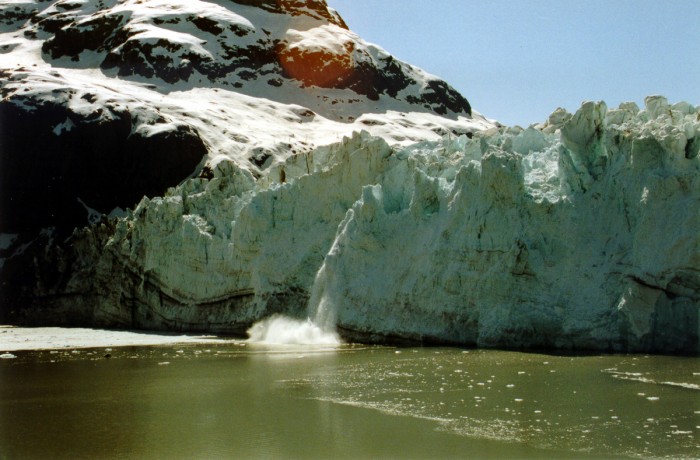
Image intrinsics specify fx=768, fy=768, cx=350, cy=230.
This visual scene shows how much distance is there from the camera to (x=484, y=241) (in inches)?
667

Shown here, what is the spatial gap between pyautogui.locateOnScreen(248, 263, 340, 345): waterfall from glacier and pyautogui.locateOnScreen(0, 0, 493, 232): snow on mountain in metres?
27.0

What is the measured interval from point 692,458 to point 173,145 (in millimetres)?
47781

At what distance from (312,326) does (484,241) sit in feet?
18.7

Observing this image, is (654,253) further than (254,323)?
No

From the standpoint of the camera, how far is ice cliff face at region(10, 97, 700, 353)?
1475 cm

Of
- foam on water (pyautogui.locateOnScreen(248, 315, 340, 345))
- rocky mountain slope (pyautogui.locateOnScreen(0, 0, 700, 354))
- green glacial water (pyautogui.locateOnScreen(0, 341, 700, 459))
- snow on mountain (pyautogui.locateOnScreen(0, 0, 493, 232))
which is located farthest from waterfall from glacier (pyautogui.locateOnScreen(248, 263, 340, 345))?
snow on mountain (pyautogui.locateOnScreen(0, 0, 493, 232))

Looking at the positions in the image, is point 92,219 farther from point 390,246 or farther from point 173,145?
point 390,246

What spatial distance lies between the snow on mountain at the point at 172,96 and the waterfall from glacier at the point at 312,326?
27.0 meters

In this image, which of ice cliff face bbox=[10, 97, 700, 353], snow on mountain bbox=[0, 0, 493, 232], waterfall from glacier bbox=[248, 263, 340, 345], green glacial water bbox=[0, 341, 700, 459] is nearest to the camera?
green glacial water bbox=[0, 341, 700, 459]

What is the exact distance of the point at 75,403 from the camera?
39.4 feet

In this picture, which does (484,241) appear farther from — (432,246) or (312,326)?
(312,326)

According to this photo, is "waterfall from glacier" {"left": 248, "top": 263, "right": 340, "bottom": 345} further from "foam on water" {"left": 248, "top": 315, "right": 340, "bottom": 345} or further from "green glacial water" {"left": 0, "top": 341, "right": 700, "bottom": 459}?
"green glacial water" {"left": 0, "top": 341, "right": 700, "bottom": 459}

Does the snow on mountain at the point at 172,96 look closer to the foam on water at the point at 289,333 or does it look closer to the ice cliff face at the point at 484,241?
the ice cliff face at the point at 484,241

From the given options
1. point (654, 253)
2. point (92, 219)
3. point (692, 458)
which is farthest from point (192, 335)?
point (92, 219)
